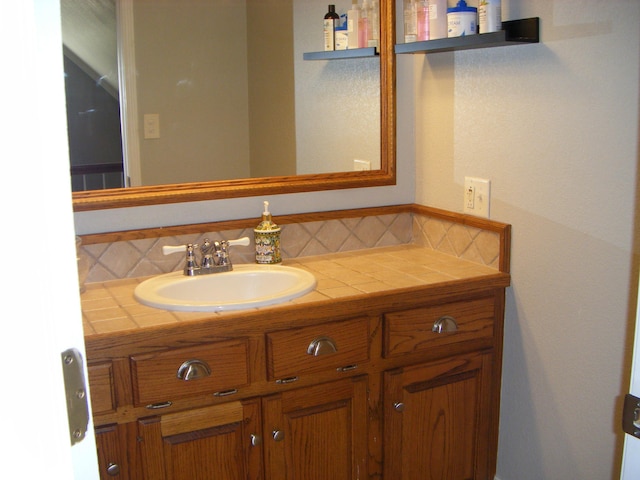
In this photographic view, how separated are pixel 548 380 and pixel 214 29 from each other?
4.34 feet

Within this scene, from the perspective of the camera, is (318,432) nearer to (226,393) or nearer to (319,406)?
(319,406)

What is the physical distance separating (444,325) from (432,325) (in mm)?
37

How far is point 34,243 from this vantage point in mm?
618

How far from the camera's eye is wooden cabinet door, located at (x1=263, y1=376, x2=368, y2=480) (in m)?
1.86

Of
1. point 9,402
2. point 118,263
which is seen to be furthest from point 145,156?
point 9,402

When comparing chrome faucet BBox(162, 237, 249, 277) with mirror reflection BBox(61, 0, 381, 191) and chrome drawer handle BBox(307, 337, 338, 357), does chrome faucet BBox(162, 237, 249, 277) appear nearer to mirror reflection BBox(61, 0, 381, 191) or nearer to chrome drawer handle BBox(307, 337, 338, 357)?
mirror reflection BBox(61, 0, 381, 191)

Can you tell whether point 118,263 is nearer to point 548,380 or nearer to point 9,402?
point 548,380

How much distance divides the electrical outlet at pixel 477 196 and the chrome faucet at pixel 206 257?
0.72 m

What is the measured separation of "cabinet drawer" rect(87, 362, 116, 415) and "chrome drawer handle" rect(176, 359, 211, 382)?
0.15m

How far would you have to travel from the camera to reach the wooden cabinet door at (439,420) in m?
2.02

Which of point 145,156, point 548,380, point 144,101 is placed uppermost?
point 144,101

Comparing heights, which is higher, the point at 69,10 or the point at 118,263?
the point at 69,10

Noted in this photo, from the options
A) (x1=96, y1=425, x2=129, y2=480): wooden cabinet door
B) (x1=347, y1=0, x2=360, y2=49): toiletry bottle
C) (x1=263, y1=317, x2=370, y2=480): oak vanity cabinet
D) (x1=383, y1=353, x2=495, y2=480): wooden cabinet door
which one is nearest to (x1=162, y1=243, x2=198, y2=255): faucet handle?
(x1=263, y1=317, x2=370, y2=480): oak vanity cabinet

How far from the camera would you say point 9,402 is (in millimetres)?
612
